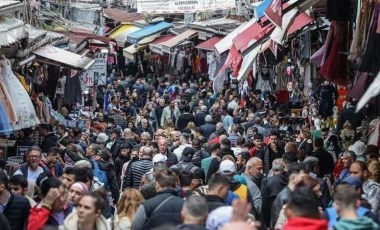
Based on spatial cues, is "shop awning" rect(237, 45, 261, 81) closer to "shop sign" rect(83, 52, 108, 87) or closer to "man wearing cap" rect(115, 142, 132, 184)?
"man wearing cap" rect(115, 142, 132, 184)

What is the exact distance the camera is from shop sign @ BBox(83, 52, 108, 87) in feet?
108

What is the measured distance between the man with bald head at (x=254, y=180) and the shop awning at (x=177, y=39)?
28019 millimetres

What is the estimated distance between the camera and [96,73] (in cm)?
3338

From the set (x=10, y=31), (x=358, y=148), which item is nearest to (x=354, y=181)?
(x=358, y=148)

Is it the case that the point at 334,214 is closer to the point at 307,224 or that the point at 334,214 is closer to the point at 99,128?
the point at 307,224

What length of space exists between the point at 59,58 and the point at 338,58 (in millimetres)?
6477

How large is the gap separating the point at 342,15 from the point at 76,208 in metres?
8.91

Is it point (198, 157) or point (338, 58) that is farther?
point (198, 157)

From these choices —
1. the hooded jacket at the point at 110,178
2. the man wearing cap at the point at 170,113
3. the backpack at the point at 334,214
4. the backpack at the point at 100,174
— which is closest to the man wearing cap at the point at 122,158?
the hooded jacket at the point at 110,178

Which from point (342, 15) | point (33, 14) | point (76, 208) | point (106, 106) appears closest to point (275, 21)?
point (342, 15)

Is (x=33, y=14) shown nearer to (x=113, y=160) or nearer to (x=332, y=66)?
(x=113, y=160)

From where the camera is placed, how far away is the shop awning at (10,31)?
17448 mm

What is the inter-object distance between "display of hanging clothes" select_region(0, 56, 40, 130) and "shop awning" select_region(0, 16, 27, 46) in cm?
44

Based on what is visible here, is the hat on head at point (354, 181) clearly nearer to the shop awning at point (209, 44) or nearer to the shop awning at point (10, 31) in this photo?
the shop awning at point (10, 31)
